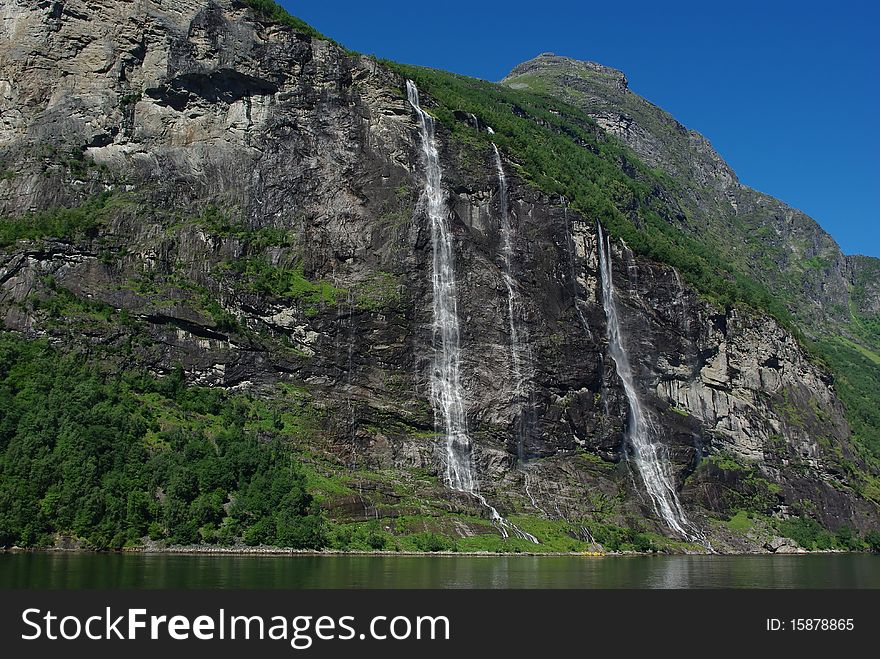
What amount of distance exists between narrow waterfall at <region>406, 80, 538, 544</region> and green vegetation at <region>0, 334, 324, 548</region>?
21891mm

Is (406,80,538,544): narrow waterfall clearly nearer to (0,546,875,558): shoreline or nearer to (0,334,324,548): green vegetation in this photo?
(0,546,875,558): shoreline

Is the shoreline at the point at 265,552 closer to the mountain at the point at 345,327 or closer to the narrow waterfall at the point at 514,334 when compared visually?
the mountain at the point at 345,327

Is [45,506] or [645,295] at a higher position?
[645,295]

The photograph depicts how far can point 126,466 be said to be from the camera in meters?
83.1

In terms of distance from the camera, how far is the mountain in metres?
93.0

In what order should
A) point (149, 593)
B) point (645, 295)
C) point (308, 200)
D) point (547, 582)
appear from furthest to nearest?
point (645, 295) < point (308, 200) < point (547, 582) < point (149, 593)

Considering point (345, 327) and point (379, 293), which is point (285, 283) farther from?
point (379, 293)

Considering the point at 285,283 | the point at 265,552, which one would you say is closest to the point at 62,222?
the point at 285,283

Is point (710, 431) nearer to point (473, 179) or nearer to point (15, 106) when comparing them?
point (473, 179)

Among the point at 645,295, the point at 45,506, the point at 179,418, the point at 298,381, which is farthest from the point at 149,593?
the point at 645,295

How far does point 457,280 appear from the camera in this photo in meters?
121

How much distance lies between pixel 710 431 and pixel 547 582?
276 feet

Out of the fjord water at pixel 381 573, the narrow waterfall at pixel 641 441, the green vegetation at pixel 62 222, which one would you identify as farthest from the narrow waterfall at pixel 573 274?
the green vegetation at pixel 62 222

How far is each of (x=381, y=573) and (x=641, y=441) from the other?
7234 centimetres
